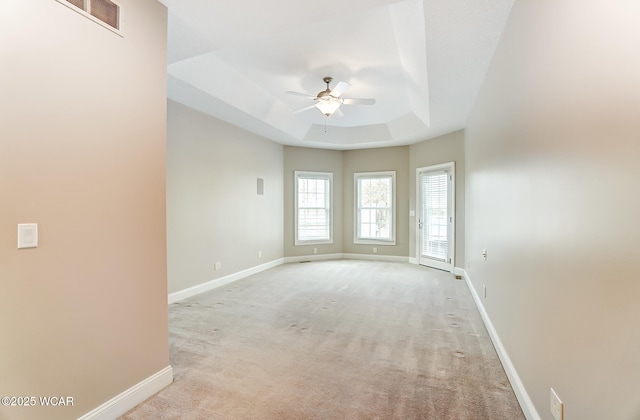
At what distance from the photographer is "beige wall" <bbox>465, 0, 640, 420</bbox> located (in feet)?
3.25

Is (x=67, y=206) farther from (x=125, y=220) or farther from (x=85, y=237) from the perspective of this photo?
(x=125, y=220)

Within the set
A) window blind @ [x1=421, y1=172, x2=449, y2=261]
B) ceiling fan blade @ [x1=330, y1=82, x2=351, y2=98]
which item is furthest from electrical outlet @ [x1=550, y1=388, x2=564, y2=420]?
window blind @ [x1=421, y1=172, x2=449, y2=261]

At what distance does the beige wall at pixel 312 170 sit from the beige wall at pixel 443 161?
66.7 inches

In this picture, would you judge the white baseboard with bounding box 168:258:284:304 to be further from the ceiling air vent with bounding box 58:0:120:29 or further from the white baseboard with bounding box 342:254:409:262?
the ceiling air vent with bounding box 58:0:120:29

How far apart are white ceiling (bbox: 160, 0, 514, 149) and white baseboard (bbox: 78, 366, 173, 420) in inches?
102

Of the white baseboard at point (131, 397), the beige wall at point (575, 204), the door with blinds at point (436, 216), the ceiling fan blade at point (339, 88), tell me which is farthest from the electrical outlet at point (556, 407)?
the door with blinds at point (436, 216)

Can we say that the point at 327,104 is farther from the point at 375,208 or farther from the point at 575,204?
the point at 375,208

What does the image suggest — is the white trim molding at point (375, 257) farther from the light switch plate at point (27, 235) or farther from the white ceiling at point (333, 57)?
the light switch plate at point (27, 235)

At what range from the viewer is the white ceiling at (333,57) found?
2.35 metres

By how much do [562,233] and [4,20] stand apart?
2.68 metres

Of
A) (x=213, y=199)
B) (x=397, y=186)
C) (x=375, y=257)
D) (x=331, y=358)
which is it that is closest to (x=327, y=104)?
(x=213, y=199)

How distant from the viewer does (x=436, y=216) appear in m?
6.51

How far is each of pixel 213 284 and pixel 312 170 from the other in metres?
3.59

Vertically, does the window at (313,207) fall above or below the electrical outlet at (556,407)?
above
